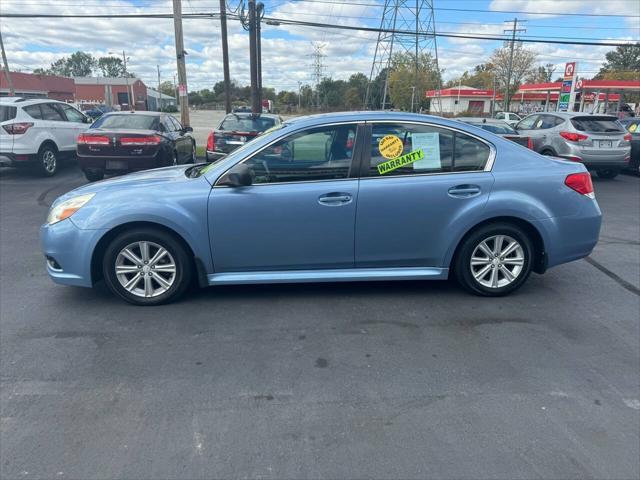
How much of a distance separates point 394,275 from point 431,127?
1.37 metres

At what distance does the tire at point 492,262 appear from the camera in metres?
4.58

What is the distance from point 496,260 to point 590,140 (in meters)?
8.75

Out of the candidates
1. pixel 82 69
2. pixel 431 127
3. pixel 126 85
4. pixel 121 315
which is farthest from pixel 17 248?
pixel 82 69

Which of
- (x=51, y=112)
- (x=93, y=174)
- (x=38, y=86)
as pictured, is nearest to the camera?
(x=93, y=174)

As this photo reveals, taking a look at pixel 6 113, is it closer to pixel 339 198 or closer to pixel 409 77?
pixel 339 198

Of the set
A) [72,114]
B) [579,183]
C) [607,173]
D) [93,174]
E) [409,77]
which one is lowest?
[607,173]

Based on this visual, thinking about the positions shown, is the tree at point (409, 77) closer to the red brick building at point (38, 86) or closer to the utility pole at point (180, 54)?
the utility pole at point (180, 54)

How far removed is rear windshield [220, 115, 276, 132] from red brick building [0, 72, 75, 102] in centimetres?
4142

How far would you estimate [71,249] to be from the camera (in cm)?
435

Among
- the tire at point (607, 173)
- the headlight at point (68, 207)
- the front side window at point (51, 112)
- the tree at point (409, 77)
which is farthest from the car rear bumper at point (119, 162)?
the tree at point (409, 77)

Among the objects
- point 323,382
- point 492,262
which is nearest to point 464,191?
point 492,262

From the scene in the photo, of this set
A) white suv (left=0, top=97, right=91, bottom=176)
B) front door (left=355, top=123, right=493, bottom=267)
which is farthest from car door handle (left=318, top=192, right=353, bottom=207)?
white suv (left=0, top=97, right=91, bottom=176)

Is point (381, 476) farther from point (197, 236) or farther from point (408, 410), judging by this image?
point (197, 236)

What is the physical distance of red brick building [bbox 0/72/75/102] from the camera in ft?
162
